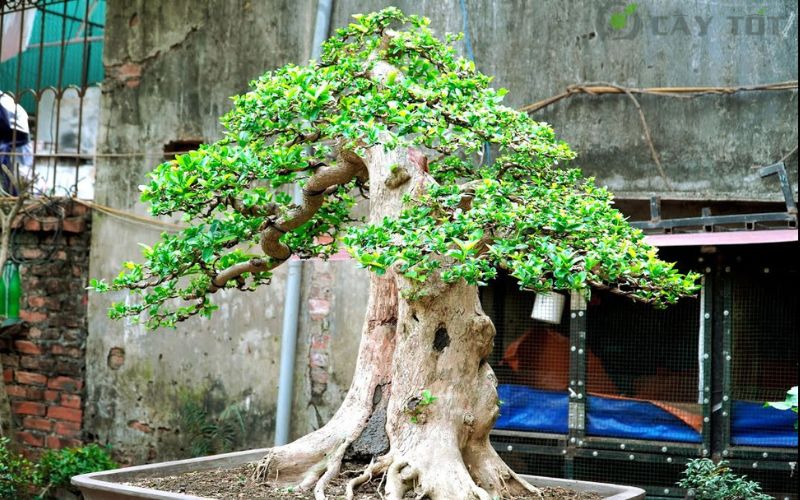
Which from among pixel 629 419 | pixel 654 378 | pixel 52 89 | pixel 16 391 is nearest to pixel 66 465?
pixel 16 391

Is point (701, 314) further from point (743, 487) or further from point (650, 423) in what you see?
point (743, 487)

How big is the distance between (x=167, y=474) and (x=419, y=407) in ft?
3.46

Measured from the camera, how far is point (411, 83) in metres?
3.37

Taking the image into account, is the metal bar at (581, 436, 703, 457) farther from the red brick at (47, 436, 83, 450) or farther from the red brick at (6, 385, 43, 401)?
the red brick at (6, 385, 43, 401)

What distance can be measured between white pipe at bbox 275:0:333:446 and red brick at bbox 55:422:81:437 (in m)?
1.87

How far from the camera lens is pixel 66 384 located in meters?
7.45

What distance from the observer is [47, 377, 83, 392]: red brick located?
740 centimetres

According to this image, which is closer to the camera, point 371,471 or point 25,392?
point 371,471

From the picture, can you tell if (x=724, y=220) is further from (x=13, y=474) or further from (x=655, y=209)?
(x=13, y=474)

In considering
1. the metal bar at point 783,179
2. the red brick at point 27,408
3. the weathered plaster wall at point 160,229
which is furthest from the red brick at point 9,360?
the metal bar at point 783,179

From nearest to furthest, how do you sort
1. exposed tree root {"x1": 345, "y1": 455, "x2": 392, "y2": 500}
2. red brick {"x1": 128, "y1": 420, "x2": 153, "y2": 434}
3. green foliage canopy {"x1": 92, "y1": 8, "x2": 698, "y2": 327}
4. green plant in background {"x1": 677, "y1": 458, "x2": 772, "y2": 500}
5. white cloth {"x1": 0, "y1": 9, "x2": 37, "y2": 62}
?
green foliage canopy {"x1": 92, "y1": 8, "x2": 698, "y2": 327}, exposed tree root {"x1": 345, "y1": 455, "x2": 392, "y2": 500}, green plant in background {"x1": 677, "y1": 458, "x2": 772, "y2": 500}, red brick {"x1": 128, "y1": 420, "x2": 153, "y2": 434}, white cloth {"x1": 0, "y1": 9, "x2": 37, "y2": 62}

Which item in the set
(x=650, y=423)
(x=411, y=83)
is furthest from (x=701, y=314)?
(x=411, y=83)

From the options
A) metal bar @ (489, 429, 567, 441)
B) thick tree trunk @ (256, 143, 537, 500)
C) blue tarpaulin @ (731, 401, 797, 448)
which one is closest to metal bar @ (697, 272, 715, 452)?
blue tarpaulin @ (731, 401, 797, 448)

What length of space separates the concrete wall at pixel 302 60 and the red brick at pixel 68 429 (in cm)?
15
